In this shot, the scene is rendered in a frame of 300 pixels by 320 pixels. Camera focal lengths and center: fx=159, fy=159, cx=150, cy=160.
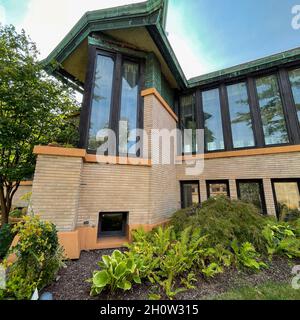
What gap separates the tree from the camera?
4285mm

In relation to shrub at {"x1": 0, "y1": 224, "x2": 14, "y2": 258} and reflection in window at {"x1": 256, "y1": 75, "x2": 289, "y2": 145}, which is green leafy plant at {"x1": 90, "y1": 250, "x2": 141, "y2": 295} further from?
reflection in window at {"x1": 256, "y1": 75, "x2": 289, "y2": 145}

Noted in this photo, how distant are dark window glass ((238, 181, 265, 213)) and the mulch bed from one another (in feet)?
9.11

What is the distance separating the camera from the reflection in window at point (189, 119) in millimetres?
7781

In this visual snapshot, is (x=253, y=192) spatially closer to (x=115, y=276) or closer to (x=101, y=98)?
(x=115, y=276)

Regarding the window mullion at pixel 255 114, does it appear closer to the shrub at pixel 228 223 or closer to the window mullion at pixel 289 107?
the window mullion at pixel 289 107

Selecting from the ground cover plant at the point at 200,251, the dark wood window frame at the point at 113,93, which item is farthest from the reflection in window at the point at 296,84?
the dark wood window frame at the point at 113,93

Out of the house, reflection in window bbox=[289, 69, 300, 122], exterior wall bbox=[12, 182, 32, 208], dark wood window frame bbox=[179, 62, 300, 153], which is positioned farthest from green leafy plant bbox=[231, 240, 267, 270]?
exterior wall bbox=[12, 182, 32, 208]

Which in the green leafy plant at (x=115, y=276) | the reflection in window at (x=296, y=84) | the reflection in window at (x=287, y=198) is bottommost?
the green leafy plant at (x=115, y=276)

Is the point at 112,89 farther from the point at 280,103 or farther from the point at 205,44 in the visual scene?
the point at 280,103

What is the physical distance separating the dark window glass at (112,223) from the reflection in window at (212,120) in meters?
4.90

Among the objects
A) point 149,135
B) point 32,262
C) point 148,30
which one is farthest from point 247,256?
point 148,30

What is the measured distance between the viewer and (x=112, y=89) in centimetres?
557

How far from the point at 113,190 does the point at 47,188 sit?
1700 mm
